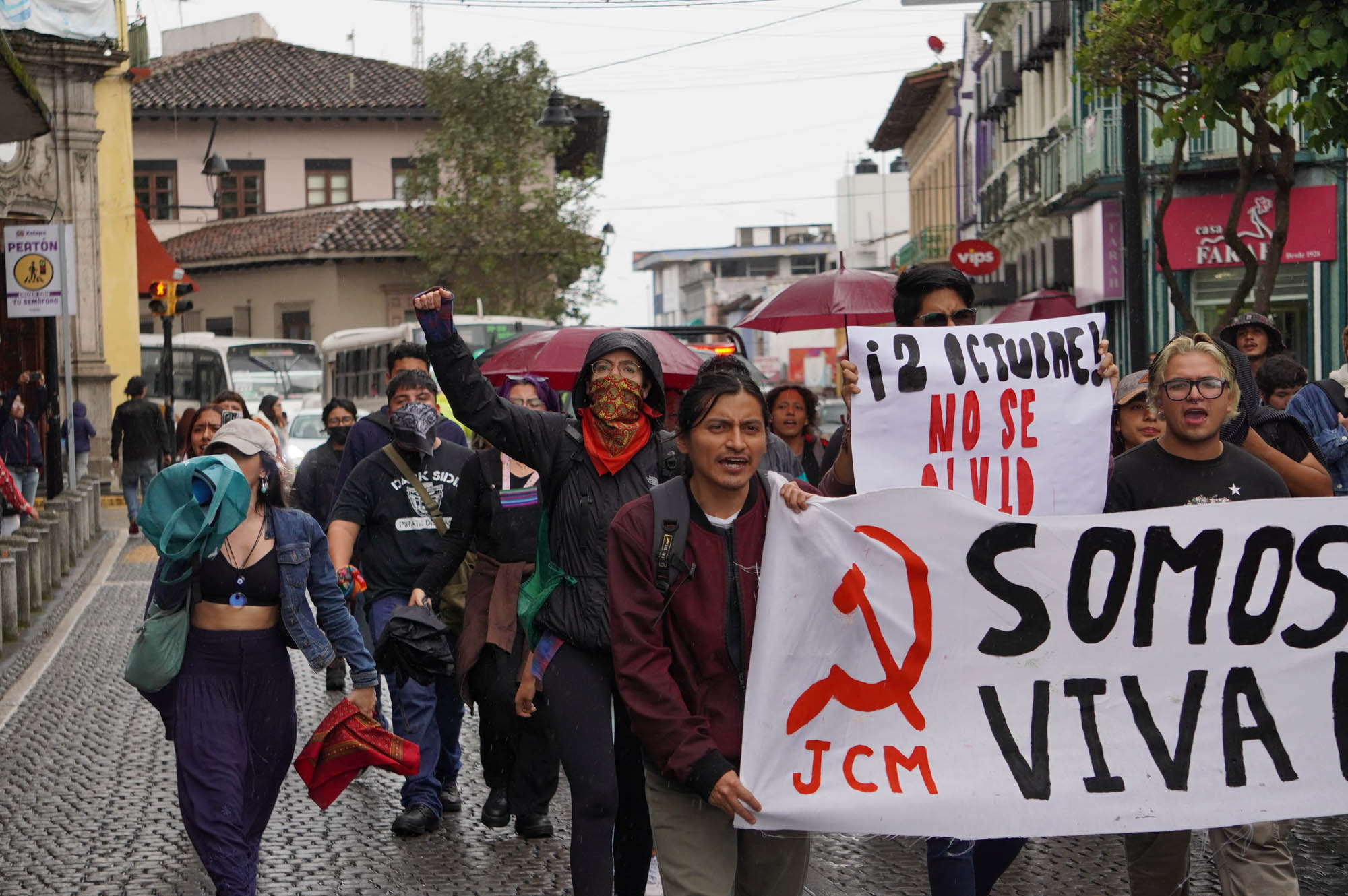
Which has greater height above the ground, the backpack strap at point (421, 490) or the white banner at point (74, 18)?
the white banner at point (74, 18)

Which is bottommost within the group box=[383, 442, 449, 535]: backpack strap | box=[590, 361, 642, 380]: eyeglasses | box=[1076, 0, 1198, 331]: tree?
box=[383, 442, 449, 535]: backpack strap

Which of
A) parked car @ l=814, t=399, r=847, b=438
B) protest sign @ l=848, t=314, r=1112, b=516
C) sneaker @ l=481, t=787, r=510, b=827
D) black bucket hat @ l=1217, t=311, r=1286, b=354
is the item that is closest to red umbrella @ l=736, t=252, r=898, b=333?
black bucket hat @ l=1217, t=311, r=1286, b=354

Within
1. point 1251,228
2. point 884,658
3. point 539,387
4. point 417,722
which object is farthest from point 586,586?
point 1251,228

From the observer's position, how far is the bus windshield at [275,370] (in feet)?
142

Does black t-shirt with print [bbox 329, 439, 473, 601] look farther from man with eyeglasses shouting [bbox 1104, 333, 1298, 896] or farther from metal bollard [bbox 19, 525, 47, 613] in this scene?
metal bollard [bbox 19, 525, 47, 613]

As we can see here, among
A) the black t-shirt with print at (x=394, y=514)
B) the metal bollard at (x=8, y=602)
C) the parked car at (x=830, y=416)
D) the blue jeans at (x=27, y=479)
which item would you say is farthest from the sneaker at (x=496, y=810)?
the parked car at (x=830, y=416)

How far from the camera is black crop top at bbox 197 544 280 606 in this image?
19.6ft

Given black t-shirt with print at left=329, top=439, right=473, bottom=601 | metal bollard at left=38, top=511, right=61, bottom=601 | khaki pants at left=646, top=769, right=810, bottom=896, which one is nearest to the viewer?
khaki pants at left=646, top=769, right=810, bottom=896

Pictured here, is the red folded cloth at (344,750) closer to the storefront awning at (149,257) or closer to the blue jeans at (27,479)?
the blue jeans at (27,479)

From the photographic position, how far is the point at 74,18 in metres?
28.2

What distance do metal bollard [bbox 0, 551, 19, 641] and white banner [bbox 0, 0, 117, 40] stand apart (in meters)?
14.3

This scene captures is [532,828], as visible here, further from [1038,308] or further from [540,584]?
[1038,308]

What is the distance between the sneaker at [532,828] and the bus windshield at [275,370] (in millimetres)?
36223

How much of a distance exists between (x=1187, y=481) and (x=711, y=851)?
5.55ft
